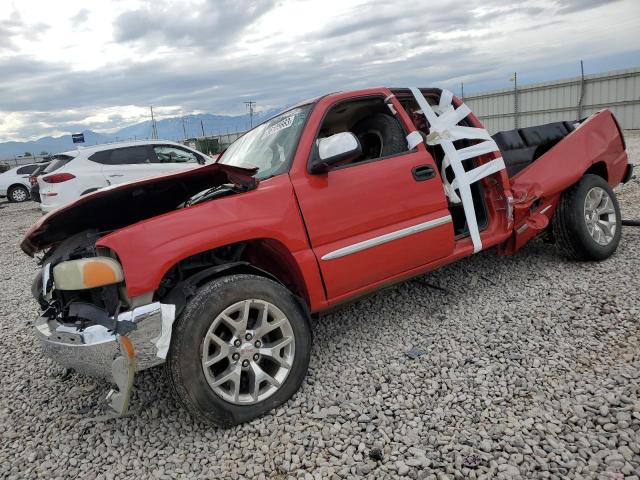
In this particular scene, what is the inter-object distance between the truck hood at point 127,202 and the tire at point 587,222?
122 inches

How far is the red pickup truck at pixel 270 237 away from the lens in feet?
8.04

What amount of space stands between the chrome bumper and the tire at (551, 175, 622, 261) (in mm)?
3679

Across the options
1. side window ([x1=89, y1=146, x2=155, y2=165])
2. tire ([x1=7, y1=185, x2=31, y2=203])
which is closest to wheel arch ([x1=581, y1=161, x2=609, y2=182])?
side window ([x1=89, y1=146, x2=155, y2=165])

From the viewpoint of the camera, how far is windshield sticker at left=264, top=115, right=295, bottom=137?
349 centimetres

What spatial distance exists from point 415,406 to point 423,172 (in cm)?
165

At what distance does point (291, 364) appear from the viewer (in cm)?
278

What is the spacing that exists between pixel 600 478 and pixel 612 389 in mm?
718

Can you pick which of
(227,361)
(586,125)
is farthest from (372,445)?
(586,125)

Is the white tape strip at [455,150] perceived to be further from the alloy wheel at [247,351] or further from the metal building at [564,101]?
the metal building at [564,101]

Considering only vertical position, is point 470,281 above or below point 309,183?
below

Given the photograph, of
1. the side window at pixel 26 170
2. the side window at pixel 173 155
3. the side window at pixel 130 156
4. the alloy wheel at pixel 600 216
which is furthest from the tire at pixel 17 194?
the alloy wheel at pixel 600 216

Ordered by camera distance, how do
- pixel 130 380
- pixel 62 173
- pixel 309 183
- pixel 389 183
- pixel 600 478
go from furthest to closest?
pixel 62 173, pixel 389 183, pixel 309 183, pixel 130 380, pixel 600 478

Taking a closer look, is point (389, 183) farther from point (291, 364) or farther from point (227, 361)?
point (227, 361)

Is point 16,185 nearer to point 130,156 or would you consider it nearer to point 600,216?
point 130,156
